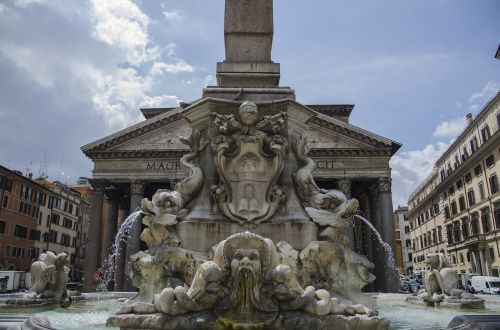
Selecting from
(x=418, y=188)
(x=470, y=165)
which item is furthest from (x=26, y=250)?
(x=418, y=188)

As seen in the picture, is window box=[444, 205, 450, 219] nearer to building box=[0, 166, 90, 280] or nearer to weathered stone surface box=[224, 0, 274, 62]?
building box=[0, 166, 90, 280]

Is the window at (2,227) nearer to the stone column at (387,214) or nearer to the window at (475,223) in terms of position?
the stone column at (387,214)

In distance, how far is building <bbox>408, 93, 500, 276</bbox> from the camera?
41.2 m

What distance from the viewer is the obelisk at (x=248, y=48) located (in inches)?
269

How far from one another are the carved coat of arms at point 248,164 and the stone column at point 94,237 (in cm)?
3069

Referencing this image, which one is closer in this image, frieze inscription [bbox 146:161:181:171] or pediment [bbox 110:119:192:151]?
frieze inscription [bbox 146:161:181:171]

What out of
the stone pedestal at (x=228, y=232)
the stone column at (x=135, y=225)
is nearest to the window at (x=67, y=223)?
the stone column at (x=135, y=225)

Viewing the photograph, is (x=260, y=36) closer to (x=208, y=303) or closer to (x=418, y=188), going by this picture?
(x=208, y=303)

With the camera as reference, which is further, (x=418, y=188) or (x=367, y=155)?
(x=418, y=188)

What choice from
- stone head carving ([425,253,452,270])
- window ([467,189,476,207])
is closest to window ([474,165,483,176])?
window ([467,189,476,207])

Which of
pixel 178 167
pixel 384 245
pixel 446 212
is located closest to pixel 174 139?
pixel 178 167

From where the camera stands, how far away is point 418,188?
7306 centimetres

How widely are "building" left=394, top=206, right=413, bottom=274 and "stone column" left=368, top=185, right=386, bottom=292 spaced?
4859 centimetres

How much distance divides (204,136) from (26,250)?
52.4m
